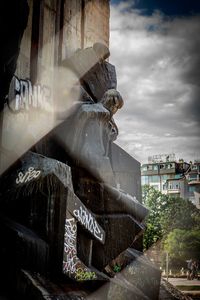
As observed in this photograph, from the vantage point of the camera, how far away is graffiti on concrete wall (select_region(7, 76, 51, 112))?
286 inches

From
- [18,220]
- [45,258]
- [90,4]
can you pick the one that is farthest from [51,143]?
[90,4]

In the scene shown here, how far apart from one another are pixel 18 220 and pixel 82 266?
1385mm

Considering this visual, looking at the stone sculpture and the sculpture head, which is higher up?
the sculpture head

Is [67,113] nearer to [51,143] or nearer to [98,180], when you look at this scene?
→ [51,143]

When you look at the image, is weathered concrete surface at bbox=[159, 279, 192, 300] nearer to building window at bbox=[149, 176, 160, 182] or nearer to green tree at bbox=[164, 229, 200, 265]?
green tree at bbox=[164, 229, 200, 265]

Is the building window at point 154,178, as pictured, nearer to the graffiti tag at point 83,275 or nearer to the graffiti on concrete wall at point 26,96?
the graffiti on concrete wall at point 26,96

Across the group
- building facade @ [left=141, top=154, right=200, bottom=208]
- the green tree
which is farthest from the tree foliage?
building facade @ [left=141, top=154, right=200, bottom=208]

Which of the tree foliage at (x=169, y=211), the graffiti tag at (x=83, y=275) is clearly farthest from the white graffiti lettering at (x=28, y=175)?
the tree foliage at (x=169, y=211)

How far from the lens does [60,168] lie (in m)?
6.39

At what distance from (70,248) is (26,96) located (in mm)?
3328

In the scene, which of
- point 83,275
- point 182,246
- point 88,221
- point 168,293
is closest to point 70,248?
point 83,275

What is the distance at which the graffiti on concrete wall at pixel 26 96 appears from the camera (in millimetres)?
7262

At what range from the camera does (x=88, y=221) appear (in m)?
6.84

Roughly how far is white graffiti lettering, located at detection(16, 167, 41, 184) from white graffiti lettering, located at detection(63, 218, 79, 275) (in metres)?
0.90
